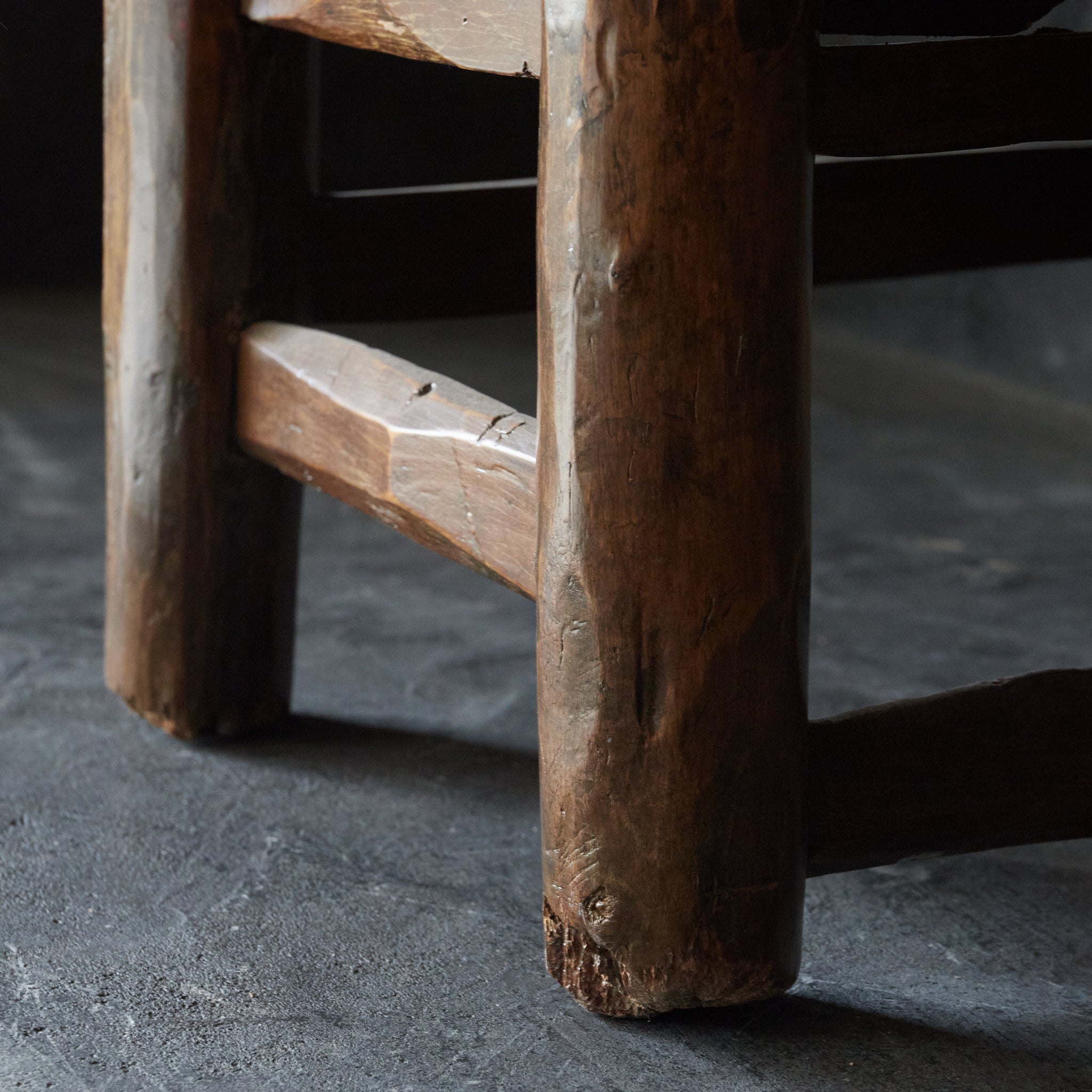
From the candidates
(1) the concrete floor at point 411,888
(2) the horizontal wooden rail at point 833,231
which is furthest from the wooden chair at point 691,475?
(2) the horizontal wooden rail at point 833,231

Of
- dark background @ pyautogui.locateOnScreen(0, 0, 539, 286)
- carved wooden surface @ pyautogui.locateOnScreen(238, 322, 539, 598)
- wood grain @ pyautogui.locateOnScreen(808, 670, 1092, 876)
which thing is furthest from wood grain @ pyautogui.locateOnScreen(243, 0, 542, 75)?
dark background @ pyautogui.locateOnScreen(0, 0, 539, 286)

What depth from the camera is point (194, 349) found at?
5.20 feet

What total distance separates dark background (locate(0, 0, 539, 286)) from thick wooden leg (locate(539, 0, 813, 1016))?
4.20 m

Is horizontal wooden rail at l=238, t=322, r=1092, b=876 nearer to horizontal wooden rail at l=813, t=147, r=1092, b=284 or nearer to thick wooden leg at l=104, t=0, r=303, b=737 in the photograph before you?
thick wooden leg at l=104, t=0, r=303, b=737

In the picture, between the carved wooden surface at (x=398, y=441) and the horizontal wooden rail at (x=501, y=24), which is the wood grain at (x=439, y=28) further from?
the carved wooden surface at (x=398, y=441)

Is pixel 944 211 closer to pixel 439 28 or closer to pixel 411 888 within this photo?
pixel 439 28

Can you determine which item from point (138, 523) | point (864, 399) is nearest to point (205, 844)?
point (138, 523)

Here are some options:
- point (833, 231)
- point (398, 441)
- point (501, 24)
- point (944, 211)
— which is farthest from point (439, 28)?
point (944, 211)

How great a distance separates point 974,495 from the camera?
311 cm

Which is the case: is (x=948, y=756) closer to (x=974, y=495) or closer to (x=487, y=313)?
(x=487, y=313)

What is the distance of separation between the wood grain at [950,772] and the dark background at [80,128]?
4.20 m

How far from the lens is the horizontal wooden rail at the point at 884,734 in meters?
1.12

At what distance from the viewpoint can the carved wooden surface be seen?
119 cm

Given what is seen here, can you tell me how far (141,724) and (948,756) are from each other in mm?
1008
